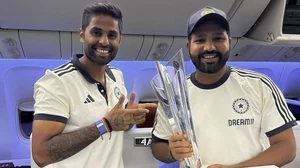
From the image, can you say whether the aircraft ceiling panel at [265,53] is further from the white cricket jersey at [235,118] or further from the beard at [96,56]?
the beard at [96,56]

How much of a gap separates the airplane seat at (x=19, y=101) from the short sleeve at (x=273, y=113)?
251 cm

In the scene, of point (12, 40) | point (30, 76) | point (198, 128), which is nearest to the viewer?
point (198, 128)

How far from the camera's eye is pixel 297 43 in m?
2.49

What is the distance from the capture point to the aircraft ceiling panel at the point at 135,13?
2.03 m

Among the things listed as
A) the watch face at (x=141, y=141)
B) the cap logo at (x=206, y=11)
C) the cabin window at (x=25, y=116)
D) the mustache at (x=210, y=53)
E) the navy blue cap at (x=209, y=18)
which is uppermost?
the cap logo at (x=206, y=11)

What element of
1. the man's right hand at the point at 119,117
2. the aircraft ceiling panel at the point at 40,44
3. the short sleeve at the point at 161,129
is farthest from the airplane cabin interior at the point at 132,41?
the man's right hand at the point at 119,117

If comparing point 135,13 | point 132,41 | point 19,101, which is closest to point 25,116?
point 19,101

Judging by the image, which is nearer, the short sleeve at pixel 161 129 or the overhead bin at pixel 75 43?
the short sleeve at pixel 161 129

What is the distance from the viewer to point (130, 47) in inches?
108

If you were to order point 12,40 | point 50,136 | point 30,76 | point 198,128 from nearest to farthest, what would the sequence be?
point 50,136 < point 198,128 < point 12,40 < point 30,76

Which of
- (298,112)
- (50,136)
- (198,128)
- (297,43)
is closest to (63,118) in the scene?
(50,136)

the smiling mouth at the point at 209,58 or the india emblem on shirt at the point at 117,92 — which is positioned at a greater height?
the smiling mouth at the point at 209,58

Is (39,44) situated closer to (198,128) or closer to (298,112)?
(198,128)

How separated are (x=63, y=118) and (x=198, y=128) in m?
0.72
